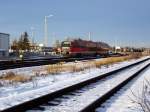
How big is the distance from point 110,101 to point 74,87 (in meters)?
3.06

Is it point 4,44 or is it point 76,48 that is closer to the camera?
point 76,48

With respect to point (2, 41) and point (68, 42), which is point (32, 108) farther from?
point (2, 41)

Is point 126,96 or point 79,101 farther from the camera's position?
point 126,96

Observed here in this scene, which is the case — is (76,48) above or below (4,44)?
below

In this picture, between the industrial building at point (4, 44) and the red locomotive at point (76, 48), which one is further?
the industrial building at point (4, 44)

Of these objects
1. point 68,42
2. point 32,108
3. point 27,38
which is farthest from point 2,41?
point 32,108

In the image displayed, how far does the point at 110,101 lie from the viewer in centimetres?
1052

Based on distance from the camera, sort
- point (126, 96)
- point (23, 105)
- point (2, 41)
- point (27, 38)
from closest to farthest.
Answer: point (23, 105) → point (126, 96) → point (2, 41) → point (27, 38)

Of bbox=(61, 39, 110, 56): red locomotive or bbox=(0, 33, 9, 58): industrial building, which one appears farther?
bbox=(0, 33, 9, 58): industrial building

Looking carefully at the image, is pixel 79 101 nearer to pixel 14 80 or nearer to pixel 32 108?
pixel 32 108

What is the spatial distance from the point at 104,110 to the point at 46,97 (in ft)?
6.84

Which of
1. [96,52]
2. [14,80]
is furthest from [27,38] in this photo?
[14,80]

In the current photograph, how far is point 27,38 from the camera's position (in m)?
117

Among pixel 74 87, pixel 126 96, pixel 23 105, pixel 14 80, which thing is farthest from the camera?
pixel 14 80
